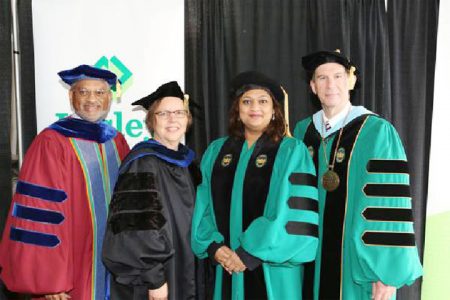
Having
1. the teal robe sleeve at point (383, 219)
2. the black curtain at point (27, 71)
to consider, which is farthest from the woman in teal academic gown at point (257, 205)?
the black curtain at point (27, 71)

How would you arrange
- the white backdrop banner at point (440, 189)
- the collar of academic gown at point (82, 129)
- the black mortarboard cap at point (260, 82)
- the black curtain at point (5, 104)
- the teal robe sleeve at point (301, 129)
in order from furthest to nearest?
the white backdrop banner at point (440, 189) → the black curtain at point (5, 104) → the teal robe sleeve at point (301, 129) → the collar of academic gown at point (82, 129) → the black mortarboard cap at point (260, 82)

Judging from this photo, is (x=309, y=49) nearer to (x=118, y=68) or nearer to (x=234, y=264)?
(x=118, y=68)

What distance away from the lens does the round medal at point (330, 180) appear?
2.35 m

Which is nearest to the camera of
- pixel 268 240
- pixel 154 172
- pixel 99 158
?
pixel 268 240

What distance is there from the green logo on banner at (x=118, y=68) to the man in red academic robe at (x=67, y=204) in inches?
33.2

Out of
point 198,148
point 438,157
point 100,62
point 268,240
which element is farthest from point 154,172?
point 438,157

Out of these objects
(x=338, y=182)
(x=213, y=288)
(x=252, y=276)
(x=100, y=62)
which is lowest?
(x=213, y=288)

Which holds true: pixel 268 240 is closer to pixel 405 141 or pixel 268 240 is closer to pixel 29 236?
pixel 29 236

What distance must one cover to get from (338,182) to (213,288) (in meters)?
1.04

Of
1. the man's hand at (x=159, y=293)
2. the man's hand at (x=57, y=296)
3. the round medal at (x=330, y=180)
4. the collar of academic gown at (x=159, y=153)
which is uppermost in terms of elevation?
the collar of academic gown at (x=159, y=153)

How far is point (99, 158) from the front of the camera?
8.29 feet

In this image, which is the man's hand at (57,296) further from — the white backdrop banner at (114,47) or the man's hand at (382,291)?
the man's hand at (382,291)

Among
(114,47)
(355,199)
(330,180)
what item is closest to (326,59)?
(330,180)

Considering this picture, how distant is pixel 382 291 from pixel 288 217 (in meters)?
0.65
